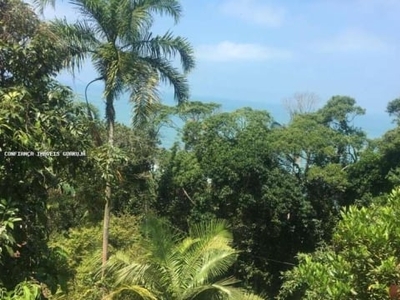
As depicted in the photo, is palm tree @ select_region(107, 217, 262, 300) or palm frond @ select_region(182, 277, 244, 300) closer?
palm frond @ select_region(182, 277, 244, 300)

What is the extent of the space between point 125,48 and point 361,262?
8.04 meters

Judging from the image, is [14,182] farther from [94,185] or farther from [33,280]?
[94,185]

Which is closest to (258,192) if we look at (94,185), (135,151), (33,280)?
(135,151)

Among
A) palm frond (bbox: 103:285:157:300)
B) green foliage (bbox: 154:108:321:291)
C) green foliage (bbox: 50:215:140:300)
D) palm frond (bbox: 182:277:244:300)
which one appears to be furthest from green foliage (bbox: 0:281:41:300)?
green foliage (bbox: 154:108:321:291)

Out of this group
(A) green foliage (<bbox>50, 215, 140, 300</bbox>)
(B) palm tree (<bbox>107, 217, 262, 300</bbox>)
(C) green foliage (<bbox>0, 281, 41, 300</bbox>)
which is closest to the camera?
(C) green foliage (<bbox>0, 281, 41, 300</bbox>)

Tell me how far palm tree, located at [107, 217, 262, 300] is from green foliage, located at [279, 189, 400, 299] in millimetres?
4179

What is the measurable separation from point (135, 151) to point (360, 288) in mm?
11386

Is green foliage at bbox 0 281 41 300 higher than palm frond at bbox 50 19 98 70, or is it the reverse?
palm frond at bbox 50 19 98 70

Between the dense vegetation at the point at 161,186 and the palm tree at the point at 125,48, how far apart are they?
28mm

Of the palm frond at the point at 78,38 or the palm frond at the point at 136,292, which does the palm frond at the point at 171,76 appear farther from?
the palm frond at the point at 136,292

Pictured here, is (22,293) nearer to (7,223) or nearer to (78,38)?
(7,223)

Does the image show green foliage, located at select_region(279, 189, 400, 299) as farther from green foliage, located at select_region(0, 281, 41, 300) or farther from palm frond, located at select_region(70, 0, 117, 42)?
palm frond, located at select_region(70, 0, 117, 42)

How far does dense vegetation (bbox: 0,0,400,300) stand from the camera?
122 inches

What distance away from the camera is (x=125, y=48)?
1016 cm
